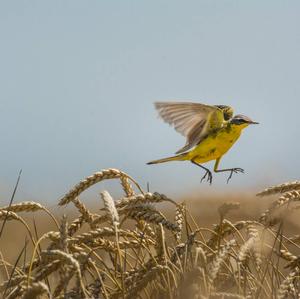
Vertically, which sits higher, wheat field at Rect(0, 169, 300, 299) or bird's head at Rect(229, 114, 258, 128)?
bird's head at Rect(229, 114, 258, 128)

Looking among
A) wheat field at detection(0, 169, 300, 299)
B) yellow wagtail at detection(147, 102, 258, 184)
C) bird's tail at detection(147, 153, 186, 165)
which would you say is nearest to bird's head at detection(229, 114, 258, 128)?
yellow wagtail at detection(147, 102, 258, 184)

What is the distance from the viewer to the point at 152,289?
3666 millimetres

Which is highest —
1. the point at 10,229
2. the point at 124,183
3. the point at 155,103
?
the point at 155,103

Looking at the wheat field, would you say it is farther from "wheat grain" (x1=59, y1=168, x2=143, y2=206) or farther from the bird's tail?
the bird's tail

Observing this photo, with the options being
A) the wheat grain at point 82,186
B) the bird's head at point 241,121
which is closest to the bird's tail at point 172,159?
the bird's head at point 241,121

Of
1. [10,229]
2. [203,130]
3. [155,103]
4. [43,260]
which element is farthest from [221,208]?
[10,229]

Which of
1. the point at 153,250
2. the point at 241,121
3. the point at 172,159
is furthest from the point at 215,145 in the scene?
the point at 153,250

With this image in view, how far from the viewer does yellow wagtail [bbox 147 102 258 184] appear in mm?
4582

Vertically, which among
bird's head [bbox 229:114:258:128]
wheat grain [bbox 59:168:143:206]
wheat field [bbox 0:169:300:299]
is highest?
bird's head [bbox 229:114:258:128]

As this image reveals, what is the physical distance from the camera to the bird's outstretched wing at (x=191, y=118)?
4551mm

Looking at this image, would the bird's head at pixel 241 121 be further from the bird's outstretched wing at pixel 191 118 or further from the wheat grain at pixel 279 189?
the wheat grain at pixel 279 189

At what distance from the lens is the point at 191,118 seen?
15.6ft

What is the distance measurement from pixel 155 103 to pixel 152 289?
1.18m

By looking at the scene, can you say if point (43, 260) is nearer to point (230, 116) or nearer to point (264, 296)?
point (264, 296)
